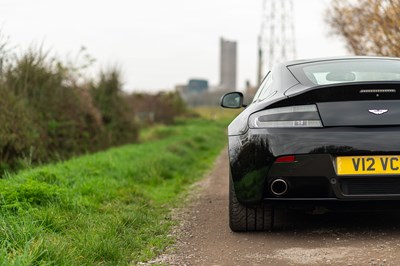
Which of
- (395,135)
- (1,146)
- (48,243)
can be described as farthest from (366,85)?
(1,146)

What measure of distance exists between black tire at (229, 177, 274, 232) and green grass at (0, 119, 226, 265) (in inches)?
21.6

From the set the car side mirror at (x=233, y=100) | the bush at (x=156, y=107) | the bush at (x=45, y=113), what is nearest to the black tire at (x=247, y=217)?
the car side mirror at (x=233, y=100)

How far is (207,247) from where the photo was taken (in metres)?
4.22

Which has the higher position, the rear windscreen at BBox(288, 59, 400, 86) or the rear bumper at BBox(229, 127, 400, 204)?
the rear windscreen at BBox(288, 59, 400, 86)

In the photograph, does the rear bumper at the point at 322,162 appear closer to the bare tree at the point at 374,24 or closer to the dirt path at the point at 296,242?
the dirt path at the point at 296,242

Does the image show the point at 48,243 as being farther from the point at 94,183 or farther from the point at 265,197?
the point at 94,183

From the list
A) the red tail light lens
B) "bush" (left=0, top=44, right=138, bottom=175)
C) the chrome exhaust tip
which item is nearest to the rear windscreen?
the red tail light lens

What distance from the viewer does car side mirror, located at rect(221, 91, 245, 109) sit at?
5.43m

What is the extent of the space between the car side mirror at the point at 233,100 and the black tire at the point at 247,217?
116cm

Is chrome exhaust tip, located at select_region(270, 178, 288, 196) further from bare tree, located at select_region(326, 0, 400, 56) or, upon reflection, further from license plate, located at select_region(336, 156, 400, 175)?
bare tree, located at select_region(326, 0, 400, 56)

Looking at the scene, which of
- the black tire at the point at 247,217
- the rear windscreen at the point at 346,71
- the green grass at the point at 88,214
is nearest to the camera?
the green grass at the point at 88,214

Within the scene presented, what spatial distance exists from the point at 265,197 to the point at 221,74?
90.0m

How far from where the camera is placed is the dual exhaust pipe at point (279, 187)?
3930mm

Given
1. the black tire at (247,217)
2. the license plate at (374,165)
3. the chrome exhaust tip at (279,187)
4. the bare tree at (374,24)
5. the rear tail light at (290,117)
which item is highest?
the bare tree at (374,24)
